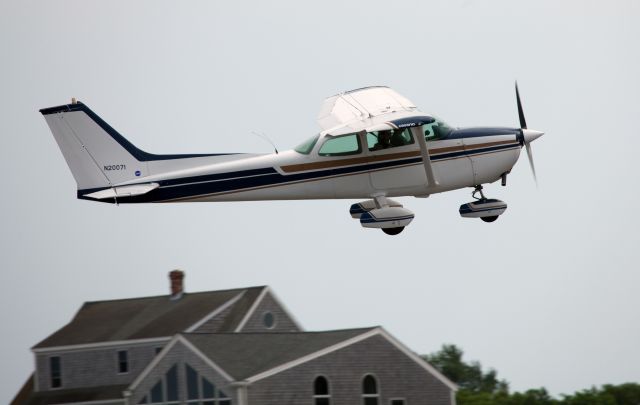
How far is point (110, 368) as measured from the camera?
3919 cm

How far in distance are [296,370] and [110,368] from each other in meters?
8.61

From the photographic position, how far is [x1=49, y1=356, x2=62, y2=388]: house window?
131 ft

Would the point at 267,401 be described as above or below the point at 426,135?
below

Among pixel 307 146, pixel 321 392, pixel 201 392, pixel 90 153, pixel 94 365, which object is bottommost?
pixel 321 392

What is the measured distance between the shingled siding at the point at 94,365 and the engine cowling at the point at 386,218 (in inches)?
623

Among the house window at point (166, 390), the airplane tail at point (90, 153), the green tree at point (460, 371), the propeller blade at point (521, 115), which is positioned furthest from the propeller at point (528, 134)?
the green tree at point (460, 371)

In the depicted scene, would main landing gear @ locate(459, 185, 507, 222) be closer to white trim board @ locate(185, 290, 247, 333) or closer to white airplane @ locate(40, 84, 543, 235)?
white airplane @ locate(40, 84, 543, 235)

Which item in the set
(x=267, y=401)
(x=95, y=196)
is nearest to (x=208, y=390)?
(x=267, y=401)

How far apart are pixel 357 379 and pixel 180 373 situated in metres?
4.21

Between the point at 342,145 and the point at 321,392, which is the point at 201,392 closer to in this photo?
the point at 321,392

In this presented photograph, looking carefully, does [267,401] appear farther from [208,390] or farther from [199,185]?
[199,185]

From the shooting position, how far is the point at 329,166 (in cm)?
2400

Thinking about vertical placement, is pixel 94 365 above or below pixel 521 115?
below

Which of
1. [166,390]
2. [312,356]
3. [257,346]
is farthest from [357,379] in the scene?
[166,390]
